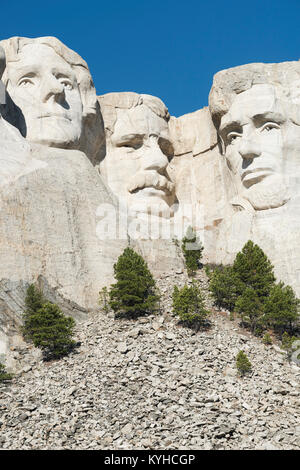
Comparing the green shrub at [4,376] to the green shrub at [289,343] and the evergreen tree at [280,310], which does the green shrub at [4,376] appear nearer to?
the green shrub at [289,343]

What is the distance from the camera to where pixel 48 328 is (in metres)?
19.3

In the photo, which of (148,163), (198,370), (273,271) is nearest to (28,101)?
(148,163)

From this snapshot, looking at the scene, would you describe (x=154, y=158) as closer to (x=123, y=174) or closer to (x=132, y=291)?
(x=123, y=174)

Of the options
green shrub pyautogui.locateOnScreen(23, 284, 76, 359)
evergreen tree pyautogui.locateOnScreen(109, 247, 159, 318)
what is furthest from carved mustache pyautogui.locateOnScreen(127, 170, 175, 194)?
green shrub pyautogui.locateOnScreen(23, 284, 76, 359)

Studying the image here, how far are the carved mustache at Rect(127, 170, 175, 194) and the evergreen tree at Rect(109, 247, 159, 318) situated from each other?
578cm

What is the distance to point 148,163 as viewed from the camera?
27297 millimetres

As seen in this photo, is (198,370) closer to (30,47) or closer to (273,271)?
(273,271)

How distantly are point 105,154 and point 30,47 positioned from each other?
12.9ft

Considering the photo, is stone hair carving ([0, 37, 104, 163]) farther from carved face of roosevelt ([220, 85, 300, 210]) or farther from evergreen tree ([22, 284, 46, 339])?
evergreen tree ([22, 284, 46, 339])

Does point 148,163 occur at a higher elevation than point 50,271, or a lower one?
higher

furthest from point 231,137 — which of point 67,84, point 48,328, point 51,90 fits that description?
point 48,328

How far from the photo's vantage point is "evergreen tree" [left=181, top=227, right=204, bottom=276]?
2386cm

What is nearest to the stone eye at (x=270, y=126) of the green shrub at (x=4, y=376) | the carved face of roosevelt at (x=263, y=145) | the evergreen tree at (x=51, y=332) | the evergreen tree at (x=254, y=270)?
the carved face of roosevelt at (x=263, y=145)
